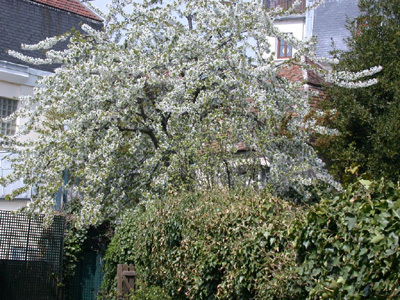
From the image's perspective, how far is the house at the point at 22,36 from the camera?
1922 centimetres

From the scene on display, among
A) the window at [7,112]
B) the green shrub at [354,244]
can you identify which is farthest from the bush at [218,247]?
the window at [7,112]

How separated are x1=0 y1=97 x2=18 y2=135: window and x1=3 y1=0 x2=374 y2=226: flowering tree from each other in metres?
6.86

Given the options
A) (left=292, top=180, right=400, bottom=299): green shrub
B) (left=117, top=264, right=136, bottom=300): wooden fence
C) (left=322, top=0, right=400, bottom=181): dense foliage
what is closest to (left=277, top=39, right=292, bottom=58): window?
(left=322, top=0, right=400, bottom=181): dense foliage

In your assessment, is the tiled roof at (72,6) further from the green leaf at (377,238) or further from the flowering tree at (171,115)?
the green leaf at (377,238)

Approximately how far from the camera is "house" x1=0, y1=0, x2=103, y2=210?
19219 millimetres

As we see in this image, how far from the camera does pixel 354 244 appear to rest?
487 cm

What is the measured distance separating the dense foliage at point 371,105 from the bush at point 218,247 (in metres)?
7.37

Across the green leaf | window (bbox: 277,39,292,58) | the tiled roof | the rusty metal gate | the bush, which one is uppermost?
window (bbox: 277,39,292,58)

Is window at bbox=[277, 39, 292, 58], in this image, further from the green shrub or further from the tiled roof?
the green shrub

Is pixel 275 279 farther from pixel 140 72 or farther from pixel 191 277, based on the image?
pixel 140 72

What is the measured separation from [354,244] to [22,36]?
59.2 ft

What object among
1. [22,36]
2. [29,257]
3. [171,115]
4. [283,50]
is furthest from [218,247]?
[283,50]

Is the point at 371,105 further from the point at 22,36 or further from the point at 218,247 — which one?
the point at 22,36

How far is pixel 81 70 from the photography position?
1219cm
